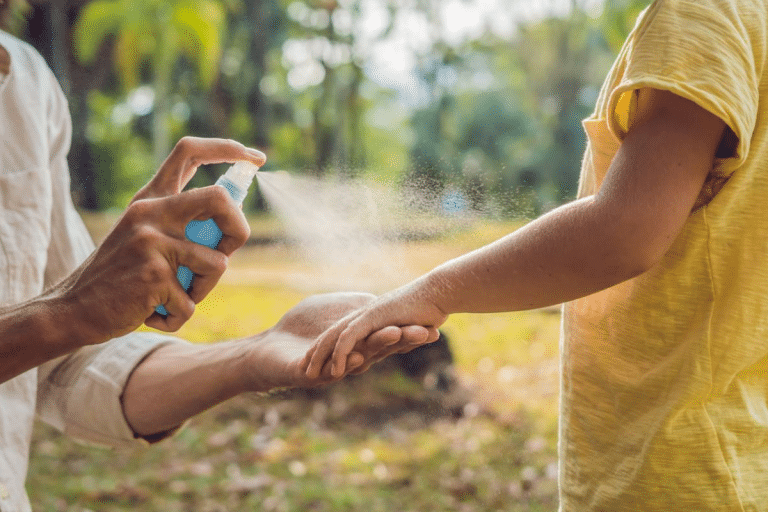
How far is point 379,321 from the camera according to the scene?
123 centimetres

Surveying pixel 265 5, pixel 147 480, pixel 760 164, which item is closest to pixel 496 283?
pixel 760 164

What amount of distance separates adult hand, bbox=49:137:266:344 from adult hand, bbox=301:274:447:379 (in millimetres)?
229

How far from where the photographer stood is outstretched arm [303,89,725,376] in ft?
3.43

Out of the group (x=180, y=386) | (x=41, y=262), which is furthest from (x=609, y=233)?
(x=41, y=262)

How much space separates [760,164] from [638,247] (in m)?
0.26

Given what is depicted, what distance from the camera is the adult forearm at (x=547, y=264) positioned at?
1.08 meters

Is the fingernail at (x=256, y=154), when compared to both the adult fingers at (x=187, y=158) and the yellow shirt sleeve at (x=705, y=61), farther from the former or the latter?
the yellow shirt sleeve at (x=705, y=61)

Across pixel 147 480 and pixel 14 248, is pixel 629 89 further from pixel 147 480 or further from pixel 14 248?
pixel 147 480

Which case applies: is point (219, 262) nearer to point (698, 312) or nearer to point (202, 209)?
point (202, 209)

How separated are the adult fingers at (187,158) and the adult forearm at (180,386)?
42 cm

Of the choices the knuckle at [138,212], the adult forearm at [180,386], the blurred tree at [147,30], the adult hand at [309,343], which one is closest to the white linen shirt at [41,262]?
the adult forearm at [180,386]

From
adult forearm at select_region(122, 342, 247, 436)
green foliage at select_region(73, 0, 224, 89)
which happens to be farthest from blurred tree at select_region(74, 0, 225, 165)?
adult forearm at select_region(122, 342, 247, 436)

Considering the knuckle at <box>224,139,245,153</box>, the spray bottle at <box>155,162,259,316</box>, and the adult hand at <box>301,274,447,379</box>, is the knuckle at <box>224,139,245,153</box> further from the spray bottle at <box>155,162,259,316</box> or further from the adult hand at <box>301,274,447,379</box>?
the adult hand at <box>301,274,447,379</box>

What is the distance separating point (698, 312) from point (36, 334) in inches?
42.1
